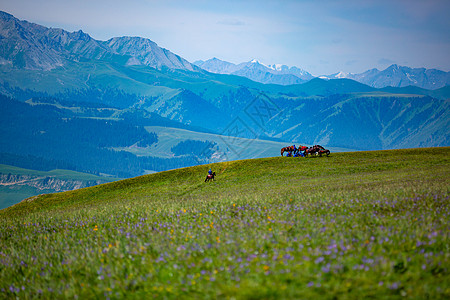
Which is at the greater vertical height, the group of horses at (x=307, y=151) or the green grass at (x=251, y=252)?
the group of horses at (x=307, y=151)

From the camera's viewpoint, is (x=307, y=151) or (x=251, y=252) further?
(x=307, y=151)

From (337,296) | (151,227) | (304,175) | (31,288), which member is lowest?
(31,288)

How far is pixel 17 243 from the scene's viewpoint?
58.8ft

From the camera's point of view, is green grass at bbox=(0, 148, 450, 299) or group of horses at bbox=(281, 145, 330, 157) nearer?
green grass at bbox=(0, 148, 450, 299)

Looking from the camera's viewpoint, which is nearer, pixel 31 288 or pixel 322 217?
pixel 31 288

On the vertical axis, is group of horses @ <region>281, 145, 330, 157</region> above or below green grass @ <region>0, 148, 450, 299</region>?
above

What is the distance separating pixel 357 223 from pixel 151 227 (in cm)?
878

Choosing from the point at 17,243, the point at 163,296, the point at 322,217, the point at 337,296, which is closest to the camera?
the point at 337,296

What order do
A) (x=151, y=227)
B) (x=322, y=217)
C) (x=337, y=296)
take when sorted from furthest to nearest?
(x=151, y=227), (x=322, y=217), (x=337, y=296)

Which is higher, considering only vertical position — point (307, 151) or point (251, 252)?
point (307, 151)

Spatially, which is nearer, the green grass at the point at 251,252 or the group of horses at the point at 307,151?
the green grass at the point at 251,252

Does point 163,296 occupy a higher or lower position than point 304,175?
lower

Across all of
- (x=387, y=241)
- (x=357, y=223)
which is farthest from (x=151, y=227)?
(x=387, y=241)

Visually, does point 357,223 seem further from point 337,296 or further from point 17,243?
point 17,243
